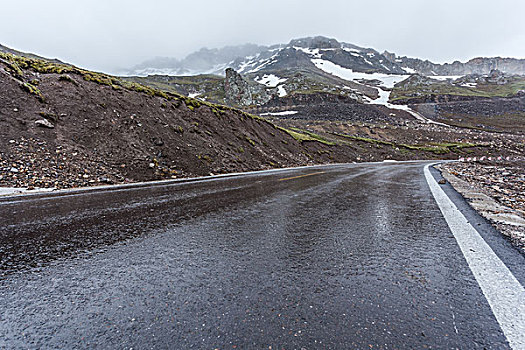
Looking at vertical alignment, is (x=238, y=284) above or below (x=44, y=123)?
below

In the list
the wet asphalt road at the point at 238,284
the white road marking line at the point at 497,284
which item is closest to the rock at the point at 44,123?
the wet asphalt road at the point at 238,284

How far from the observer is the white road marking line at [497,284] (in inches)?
72.8

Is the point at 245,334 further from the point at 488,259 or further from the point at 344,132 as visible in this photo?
the point at 344,132

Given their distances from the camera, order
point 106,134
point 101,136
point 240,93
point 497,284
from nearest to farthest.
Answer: point 497,284, point 101,136, point 106,134, point 240,93

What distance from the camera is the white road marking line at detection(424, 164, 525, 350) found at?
→ 1.85 meters

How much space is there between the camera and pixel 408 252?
10.8 feet

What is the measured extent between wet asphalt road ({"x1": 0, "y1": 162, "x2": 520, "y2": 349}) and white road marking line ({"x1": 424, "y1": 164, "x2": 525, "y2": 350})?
0.29ft

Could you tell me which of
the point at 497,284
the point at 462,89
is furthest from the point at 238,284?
the point at 462,89

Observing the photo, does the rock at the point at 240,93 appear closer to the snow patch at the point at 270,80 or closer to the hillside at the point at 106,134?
the snow patch at the point at 270,80

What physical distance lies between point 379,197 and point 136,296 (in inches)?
259

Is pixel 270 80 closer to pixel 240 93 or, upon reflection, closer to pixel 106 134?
pixel 240 93

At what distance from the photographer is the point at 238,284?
247 cm

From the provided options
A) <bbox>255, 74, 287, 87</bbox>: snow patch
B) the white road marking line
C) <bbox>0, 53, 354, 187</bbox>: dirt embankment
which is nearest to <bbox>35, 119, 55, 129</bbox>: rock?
<bbox>0, 53, 354, 187</bbox>: dirt embankment

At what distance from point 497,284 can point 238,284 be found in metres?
2.51
